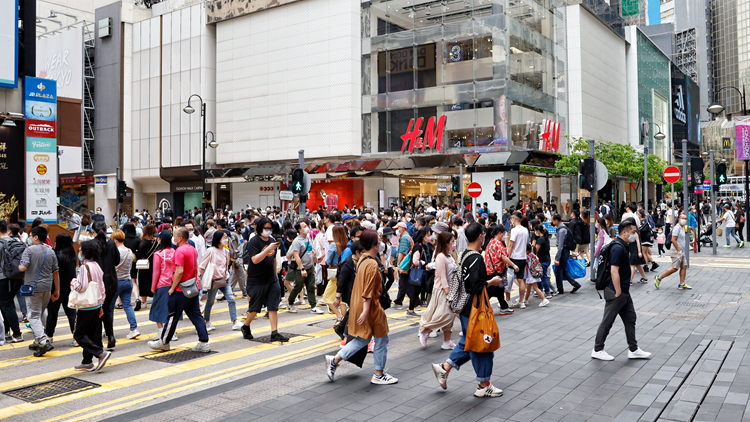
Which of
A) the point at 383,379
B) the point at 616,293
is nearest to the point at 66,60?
the point at 383,379

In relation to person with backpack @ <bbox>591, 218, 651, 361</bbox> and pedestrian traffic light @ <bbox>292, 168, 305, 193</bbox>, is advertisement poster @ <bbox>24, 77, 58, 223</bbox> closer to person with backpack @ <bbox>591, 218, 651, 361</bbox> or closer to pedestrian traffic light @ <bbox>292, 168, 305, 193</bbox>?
pedestrian traffic light @ <bbox>292, 168, 305, 193</bbox>

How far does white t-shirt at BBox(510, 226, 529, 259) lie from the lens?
11.0m

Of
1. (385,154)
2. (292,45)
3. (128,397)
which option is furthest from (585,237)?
(292,45)

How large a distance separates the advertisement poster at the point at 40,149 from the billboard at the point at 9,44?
452 millimetres

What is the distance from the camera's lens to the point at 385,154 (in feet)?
127

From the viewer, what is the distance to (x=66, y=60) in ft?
137

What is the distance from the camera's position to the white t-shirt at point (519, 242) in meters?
11.0

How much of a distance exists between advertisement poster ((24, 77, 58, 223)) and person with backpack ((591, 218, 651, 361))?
15.5 meters

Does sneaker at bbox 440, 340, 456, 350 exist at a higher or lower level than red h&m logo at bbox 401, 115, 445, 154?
lower

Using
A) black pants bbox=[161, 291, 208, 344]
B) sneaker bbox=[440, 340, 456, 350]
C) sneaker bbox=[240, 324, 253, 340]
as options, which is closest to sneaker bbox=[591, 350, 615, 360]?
sneaker bbox=[440, 340, 456, 350]

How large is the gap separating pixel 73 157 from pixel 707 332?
45.3 m

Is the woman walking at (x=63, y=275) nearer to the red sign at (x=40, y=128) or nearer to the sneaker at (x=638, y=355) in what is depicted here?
the sneaker at (x=638, y=355)

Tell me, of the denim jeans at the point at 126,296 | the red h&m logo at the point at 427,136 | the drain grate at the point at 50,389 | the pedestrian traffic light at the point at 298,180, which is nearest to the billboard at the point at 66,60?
the red h&m logo at the point at 427,136

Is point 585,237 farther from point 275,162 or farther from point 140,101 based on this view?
point 140,101
